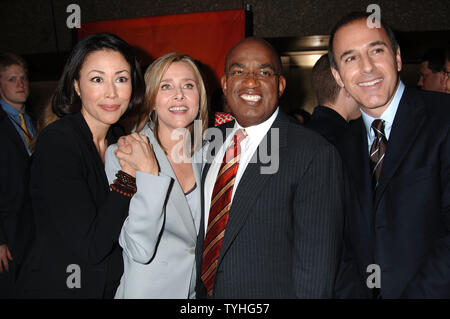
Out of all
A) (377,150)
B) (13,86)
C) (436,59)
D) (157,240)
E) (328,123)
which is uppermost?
(436,59)

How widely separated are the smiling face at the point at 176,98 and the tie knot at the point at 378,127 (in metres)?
0.89

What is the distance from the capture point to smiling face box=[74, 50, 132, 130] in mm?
1600

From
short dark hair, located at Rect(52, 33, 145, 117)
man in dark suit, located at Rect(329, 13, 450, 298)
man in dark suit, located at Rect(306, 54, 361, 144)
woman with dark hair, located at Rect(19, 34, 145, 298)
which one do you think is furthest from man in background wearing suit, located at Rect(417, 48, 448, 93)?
woman with dark hair, located at Rect(19, 34, 145, 298)

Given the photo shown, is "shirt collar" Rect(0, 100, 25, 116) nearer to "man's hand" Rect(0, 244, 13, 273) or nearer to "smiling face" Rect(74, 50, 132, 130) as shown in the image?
"man's hand" Rect(0, 244, 13, 273)

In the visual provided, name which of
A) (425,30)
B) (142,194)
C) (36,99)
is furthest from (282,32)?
(36,99)

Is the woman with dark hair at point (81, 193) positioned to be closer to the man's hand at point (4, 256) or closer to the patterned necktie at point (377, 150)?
the patterned necktie at point (377, 150)

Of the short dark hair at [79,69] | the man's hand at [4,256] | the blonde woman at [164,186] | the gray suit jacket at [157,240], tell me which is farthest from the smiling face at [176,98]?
the man's hand at [4,256]

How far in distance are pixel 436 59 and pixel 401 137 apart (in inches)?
Answer: 99.7

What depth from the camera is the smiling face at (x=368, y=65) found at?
138cm

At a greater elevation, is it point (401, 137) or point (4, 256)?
point (401, 137)

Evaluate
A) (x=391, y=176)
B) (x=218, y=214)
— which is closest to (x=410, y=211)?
(x=391, y=176)

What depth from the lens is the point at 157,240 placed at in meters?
1.44

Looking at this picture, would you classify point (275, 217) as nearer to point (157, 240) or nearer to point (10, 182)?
point (157, 240)

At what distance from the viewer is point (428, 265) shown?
117cm
